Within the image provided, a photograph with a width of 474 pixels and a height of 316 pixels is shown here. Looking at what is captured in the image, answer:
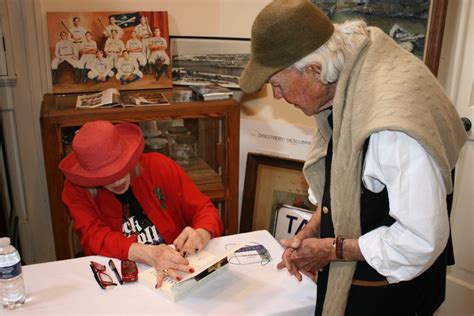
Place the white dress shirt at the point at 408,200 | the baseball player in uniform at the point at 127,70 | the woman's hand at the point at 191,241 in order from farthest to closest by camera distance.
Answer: the baseball player in uniform at the point at 127,70, the woman's hand at the point at 191,241, the white dress shirt at the point at 408,200

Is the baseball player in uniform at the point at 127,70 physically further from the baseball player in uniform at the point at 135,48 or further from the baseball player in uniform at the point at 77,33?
the baseball player in uniform at the point at 77,33

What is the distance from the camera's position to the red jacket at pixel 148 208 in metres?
1.56

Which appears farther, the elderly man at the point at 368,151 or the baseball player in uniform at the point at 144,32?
the baseball player in uniform at the point at 144,32

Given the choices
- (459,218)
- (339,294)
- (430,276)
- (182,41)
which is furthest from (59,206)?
(459,218)

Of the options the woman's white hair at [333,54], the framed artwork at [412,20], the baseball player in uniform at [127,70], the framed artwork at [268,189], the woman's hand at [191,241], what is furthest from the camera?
the framed artwork at [268,189]

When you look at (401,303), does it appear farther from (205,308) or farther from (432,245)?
(205,308)

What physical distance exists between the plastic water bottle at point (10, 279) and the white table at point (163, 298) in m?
0.03

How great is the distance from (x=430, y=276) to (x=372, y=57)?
0.62 metres

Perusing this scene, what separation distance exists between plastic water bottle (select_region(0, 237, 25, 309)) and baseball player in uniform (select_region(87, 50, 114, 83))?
132cm

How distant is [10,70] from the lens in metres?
2.38

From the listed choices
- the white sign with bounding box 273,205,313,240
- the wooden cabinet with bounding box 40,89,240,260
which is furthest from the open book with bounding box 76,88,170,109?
the white sign with bounding box 273,205,313,240

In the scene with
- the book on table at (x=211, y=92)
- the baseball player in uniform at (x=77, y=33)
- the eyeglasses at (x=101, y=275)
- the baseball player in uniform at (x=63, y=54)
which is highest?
the baseball player in uniform at (x=77, y=33)

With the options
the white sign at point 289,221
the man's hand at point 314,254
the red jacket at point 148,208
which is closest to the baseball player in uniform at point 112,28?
the red jacket at point 148,208

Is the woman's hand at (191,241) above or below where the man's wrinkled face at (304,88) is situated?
below
